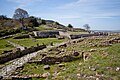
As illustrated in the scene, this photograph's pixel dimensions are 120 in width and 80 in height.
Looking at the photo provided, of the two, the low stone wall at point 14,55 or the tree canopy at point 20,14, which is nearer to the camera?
the low stone wall at point 14,55

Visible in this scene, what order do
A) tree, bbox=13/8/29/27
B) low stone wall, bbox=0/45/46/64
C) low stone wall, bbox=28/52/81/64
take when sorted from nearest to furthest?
low stone wall, bbox=28/52/81/64
low stone wall, bbox=0/45/46/64
tree, bbox=13/8/29/27

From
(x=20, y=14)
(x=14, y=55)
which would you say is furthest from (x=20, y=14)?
(x=14, y=55)

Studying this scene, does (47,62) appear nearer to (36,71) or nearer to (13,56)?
(36,71)

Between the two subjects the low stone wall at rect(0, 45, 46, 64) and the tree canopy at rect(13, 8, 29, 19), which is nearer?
the low stone wall at rect(0, 45, 46, 64)

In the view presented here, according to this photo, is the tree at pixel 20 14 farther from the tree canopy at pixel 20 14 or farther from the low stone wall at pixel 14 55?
the low stone wall at pixel 14 55

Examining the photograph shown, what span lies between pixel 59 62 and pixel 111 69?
28.6 feet

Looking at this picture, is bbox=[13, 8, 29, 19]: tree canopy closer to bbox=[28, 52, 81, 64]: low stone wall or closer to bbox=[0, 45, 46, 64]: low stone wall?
bbox=[0, 45, 46, 64]: low stone wall

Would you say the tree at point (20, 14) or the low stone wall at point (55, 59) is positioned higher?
the tree at point (20, 14)

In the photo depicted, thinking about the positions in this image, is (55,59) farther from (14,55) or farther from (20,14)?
(20,14)

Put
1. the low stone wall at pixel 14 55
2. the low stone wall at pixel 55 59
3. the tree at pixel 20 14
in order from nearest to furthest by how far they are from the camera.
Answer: the low stone wall at pixel 55 59 < the low stone wall at pixel 14 55 < the tree at pixel 20 14

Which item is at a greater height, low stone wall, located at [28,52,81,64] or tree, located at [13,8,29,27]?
tree, located at [13,8,29,27]

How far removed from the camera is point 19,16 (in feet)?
267

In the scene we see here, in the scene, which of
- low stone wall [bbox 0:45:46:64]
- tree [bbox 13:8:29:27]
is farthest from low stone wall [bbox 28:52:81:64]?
tree [bbox 13:8:29:27]

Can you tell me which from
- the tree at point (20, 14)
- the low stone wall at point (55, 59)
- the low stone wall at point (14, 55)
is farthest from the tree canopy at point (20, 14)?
the low stone wall at point (55, 59)
